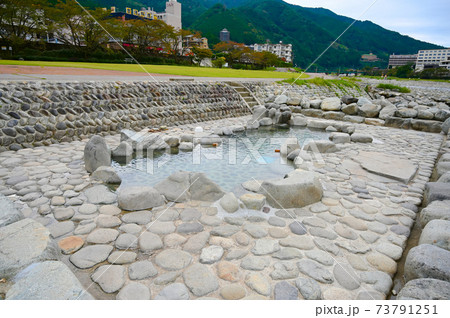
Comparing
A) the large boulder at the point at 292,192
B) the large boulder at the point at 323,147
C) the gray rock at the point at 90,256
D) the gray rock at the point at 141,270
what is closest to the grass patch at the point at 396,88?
the large boulder at the point at 323,147

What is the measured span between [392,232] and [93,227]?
345 centimetres

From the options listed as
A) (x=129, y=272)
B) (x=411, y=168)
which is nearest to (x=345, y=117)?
(x=411, y=168)

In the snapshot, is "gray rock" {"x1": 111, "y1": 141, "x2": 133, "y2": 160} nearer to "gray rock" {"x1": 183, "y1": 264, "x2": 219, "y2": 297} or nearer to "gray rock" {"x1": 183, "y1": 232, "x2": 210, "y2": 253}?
"gray rock" {"x1": 183, "y1": 232, "x2": 210, "y2": 253}

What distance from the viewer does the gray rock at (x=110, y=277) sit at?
2129 millimetres

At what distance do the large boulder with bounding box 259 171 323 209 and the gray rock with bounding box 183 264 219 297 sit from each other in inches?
61.3

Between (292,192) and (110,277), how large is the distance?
2402 mm

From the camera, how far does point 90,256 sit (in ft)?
8.21

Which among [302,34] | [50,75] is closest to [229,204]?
[50,75]

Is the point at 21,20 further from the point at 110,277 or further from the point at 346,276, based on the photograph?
the point at 346,276

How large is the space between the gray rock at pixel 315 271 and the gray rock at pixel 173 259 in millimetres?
1056

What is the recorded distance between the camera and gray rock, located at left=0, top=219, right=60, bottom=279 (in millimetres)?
1941

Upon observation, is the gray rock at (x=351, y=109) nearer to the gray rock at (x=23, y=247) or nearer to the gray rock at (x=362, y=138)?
the gray rock at (x=362, y=138)

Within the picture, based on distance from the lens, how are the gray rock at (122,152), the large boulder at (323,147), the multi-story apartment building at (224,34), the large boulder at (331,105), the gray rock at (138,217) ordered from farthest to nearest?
the multi-story apartment building at (224,34) → the large boulder at (331,105) → the large boulder at (323,147) → the gray rock at (122,152) → the gray rock at (138,217)

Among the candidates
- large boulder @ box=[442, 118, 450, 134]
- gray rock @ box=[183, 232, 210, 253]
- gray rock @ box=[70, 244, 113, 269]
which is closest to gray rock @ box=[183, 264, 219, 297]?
gray rock @ box=[183, 232, 210, 253]
